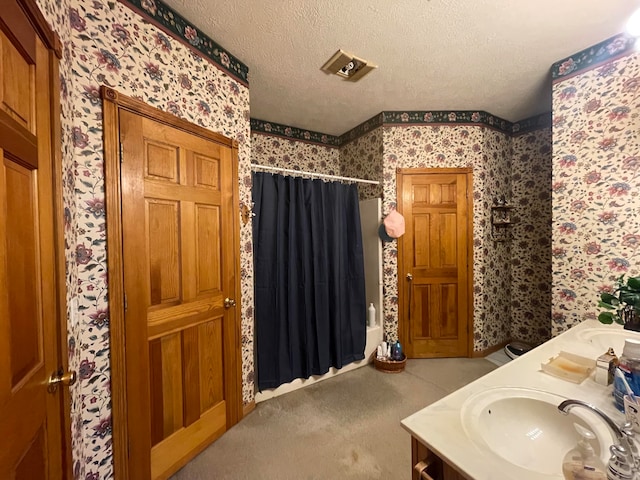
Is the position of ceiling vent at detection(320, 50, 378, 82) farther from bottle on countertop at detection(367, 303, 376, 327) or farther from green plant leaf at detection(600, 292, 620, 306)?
bottle on countertop at detection(367, 303, 376, 327)

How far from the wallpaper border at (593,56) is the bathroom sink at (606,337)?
171 cm

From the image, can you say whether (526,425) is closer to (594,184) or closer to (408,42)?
(594,184)

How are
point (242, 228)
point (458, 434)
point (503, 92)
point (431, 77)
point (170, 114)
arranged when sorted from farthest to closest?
point (503, 92)
point (431, 77)
point (242, 228)
point (170, 114)
point (458, 434)

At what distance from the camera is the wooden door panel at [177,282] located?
1315 mm

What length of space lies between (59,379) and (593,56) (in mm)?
3336

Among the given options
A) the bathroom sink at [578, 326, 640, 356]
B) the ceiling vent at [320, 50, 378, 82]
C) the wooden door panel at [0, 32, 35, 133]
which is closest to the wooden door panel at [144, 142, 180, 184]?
the wooden door panel at [0, 32, 35, 133]

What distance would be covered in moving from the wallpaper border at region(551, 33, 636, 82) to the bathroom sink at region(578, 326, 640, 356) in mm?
1713

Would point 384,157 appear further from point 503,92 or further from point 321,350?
point 321,350

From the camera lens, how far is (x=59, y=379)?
0.88 metres

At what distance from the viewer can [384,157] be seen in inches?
107

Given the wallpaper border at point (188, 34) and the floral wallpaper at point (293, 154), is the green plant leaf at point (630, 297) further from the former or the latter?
the floral wallpaper at point (293, 154)

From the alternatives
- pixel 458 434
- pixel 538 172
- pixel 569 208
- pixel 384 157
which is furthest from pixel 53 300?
pixel 538 172

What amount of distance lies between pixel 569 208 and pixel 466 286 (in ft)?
3.63

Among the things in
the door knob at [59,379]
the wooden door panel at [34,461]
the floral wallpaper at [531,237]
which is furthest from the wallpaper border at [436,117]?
the wooden door panel at [34,461]
